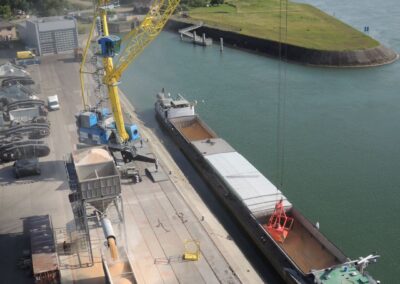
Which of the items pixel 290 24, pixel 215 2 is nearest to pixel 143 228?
pixel 290 24

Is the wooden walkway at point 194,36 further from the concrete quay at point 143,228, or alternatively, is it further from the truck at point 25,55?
the concrete quay at point 143,228

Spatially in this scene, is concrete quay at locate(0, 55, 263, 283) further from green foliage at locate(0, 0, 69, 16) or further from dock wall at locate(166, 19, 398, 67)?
green foliage at locate(0, 0, 69, 16)

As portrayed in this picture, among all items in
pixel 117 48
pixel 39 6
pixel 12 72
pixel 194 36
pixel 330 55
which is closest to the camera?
pixel 117 48

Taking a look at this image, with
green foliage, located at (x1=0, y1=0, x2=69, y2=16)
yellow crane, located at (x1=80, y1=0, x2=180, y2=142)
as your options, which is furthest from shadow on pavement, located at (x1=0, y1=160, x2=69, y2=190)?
green foliage, located at (x1=0, y1=0, x2=69, y2=16)

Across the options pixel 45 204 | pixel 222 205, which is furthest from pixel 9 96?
pixel 222 205

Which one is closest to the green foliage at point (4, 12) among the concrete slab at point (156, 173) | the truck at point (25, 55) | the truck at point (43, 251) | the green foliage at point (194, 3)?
the truck at point (25, 55)

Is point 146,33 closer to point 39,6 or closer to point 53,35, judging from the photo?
point 53,35
